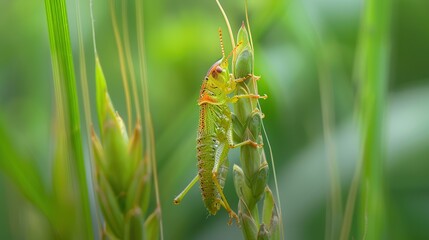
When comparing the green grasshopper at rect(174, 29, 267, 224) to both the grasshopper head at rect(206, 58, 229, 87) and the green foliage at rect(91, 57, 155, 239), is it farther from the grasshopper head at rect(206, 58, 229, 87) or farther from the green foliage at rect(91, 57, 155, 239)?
the green foliage at rect(91, 57, 155, 239)

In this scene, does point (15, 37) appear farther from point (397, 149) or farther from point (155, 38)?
point (397, 149)

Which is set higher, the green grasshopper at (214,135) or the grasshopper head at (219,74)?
the grasshopper head at (219,74)

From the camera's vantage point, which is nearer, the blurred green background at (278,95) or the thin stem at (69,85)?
the thin stem at (69,85)

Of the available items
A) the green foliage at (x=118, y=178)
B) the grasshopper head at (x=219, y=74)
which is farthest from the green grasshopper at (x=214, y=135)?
the green foliage at (x=118, y=178)

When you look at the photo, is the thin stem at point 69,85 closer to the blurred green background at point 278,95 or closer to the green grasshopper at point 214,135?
the blurred green background at point 278,95

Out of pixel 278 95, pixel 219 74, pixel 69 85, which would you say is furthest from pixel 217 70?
pixel 69 85

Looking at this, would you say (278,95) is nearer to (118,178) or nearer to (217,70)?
(217,70)

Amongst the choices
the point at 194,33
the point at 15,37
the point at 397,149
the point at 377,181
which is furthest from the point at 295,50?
the point at 377,181
